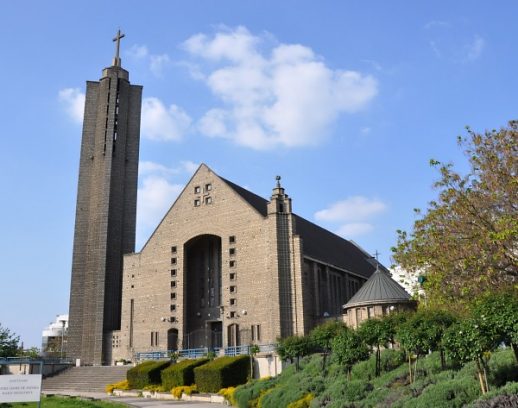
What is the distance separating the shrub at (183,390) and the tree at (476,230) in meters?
16.8

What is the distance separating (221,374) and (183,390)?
2.56 m

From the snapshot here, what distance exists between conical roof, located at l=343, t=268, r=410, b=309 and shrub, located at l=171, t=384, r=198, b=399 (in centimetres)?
1391

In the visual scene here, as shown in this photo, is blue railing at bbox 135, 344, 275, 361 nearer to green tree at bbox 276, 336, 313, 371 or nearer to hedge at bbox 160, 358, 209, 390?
hedge at bbox 160, 358, 209, 390

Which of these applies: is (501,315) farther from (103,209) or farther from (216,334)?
(103,209)

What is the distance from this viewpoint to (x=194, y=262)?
168 feet

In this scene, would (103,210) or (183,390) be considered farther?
(103,210)

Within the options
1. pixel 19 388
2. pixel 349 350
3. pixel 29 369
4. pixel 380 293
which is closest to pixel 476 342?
pixel 349 350

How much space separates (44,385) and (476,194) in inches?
1483

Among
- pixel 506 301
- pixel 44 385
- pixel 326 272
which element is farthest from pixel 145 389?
pixel 506 301

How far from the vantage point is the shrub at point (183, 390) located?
105ft

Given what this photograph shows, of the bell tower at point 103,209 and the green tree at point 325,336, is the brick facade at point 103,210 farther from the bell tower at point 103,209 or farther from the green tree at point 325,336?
the green tree at point 325,336

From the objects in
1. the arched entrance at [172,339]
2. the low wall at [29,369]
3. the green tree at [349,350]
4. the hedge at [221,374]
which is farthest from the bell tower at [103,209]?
the green tree at [349,350]

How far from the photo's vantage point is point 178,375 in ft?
112

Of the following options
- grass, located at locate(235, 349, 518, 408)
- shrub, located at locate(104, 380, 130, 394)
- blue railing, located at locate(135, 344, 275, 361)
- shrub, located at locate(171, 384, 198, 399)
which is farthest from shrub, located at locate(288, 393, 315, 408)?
shrub, located at locate(104, 380, 130, 394)
